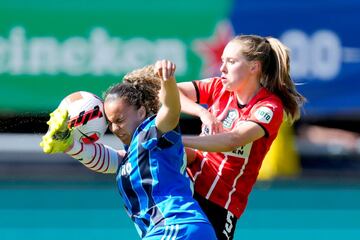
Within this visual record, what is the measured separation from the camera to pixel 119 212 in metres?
8.24

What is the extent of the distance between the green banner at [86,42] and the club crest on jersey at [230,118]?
14.2ft

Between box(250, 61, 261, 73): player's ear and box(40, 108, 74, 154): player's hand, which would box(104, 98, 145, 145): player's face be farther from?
box(250, 61, 261, 73): player's ear

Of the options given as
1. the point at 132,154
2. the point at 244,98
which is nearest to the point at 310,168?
the point at 244,98

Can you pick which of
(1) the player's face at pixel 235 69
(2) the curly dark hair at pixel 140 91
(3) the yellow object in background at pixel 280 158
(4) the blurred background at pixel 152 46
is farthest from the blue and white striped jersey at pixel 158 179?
(3) the yellow object in background at pixel 280 158

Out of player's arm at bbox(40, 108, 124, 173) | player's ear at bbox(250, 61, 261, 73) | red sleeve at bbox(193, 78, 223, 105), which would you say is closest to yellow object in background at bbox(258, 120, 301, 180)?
red sleeve at bbox(193, 78, 223, 105)

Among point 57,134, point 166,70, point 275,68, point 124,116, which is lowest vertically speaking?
point 57,134

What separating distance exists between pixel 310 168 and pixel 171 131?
6.71 meters

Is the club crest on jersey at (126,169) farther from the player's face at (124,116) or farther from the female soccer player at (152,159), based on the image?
the player's face at (124,116)

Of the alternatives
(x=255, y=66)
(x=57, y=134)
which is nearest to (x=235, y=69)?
(x=255, y=66)

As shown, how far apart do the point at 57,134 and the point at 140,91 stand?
1.34 feet

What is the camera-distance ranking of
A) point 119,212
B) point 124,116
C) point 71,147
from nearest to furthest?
point 124,116
point 71,147
point 119,212

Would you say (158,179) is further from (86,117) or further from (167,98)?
(86,117)

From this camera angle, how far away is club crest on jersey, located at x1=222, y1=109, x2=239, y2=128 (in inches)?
182

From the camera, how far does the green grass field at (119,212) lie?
7.39m
